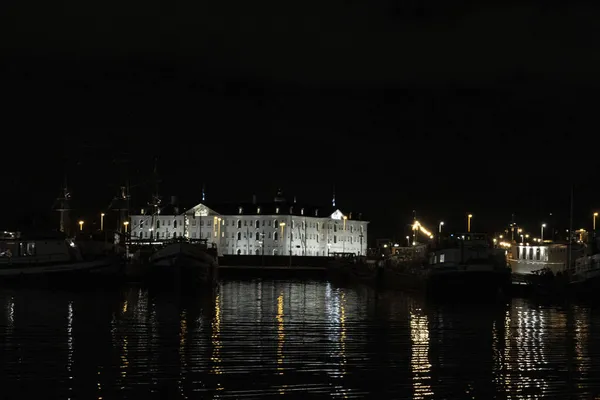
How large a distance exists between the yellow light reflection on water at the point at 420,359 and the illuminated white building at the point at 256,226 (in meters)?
146

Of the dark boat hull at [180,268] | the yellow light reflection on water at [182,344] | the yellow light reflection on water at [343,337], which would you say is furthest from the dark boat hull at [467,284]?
the yellow light reflection on water at [182,344]

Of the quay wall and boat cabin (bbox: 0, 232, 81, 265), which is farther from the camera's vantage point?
the quay wall

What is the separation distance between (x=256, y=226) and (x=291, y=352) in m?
160

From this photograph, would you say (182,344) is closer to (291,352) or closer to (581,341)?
(291,352)

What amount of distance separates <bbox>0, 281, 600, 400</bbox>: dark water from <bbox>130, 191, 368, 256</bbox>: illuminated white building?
139099mm

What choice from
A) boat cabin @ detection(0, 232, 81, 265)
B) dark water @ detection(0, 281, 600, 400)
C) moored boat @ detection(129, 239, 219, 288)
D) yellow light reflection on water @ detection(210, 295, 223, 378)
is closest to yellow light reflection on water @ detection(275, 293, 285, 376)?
dark water @ detection(0, 281, 600, 400)

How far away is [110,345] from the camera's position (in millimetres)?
29047

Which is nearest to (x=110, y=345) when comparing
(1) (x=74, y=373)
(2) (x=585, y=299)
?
(1) (x=74, y=373)

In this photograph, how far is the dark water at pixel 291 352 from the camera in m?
21.7

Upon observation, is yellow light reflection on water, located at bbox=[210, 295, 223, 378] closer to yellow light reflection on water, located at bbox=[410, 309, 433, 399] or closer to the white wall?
yellow light reflection on water, located at bbox=[410, 309, 433, 399]

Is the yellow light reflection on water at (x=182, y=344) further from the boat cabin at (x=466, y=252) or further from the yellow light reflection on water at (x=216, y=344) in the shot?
the boat cabin at (x=466, y=252)

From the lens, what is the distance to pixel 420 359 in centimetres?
2681

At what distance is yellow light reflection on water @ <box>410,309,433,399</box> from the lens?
2178 centimetres

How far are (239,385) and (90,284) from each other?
50.3m
